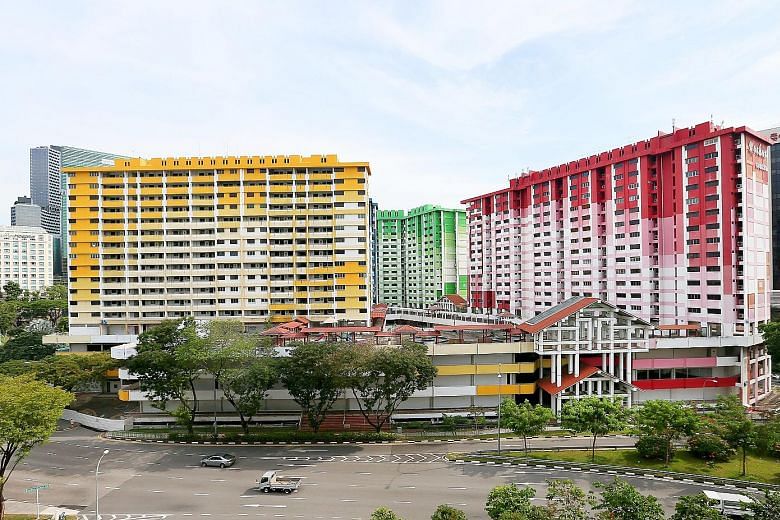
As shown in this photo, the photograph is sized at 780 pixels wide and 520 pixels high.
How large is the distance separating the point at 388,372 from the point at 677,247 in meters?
46.8

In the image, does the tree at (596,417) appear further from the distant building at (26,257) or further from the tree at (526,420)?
the distant building at (26,257)

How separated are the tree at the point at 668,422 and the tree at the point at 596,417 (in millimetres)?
1730

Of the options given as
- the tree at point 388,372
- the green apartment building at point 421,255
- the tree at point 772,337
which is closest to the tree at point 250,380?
the tree at point 388,372

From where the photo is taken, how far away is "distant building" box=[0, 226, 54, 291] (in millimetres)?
158000

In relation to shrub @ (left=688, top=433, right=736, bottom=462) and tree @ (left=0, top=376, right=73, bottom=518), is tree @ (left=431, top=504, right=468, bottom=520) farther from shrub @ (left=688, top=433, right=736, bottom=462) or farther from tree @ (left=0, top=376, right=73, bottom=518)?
shrub @ (left=688, top=433, right=736, bottom=462)

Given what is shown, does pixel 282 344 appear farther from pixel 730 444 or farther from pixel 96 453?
pixel 730 444

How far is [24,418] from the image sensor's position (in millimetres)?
27188

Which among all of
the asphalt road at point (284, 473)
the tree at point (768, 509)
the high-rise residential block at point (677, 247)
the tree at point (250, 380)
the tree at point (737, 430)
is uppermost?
Answer: the high-rise residential block at point (677, 247)

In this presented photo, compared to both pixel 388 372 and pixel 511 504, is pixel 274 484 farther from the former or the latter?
pixel 511 504

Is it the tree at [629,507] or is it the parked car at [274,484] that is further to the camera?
the parked car at [274,484]

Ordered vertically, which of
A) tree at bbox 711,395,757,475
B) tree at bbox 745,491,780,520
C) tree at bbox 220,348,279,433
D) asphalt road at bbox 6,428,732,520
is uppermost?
tree at bbox 220,348,279,433

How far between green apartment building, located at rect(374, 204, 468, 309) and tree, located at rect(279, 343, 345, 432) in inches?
3844

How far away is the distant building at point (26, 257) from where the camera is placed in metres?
158

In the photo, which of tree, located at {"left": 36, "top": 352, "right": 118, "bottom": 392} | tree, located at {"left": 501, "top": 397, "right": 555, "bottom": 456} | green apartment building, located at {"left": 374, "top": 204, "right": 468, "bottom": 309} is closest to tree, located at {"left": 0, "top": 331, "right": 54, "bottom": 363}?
tree, located at {"left": 36, "top": 352, "right": 118, "bottom": 392}
